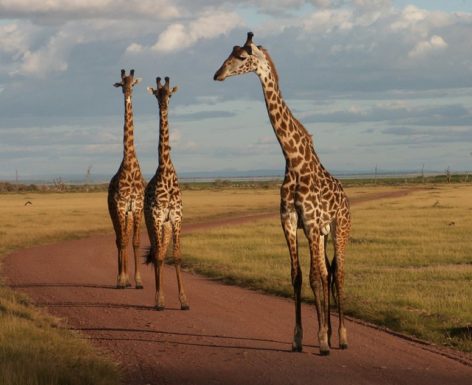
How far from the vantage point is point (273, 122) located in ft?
35.2

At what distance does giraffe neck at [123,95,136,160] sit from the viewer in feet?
56.7

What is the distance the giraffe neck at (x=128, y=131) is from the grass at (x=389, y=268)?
10.9 ft

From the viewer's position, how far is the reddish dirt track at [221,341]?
29.5ft

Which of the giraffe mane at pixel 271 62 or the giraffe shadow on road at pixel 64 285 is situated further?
the giraffe shadow on road at pixel 64 285

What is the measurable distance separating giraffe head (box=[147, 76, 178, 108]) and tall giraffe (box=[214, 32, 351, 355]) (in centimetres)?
430

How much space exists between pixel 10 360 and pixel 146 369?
142 centimetres

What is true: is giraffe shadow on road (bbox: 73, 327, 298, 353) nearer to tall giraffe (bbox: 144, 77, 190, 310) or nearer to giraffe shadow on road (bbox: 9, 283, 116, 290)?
tall giraffe (bbox: 144, 77, 190, 310)

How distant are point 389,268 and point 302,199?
10134 millimetres

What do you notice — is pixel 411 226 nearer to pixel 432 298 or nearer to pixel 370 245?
pixel 370 245

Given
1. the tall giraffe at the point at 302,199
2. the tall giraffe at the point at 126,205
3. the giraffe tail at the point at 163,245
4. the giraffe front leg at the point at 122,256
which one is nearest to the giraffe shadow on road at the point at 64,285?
the giraffe front leg at the point at 122,256

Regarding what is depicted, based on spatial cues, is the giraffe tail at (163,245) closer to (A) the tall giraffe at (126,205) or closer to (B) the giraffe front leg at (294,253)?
(A) the tall giraffe at (126,205)

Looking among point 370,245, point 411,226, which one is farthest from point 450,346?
point 411,226

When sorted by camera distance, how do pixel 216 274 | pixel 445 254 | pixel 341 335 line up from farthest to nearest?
pixel 445 254, pixel 216 274, pixel 341 335

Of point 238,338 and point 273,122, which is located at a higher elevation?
point 273,122
